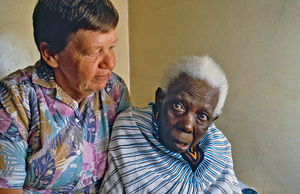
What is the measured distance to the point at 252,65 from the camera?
1024 millimetres

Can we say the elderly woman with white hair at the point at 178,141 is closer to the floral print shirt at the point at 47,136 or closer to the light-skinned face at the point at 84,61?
the floral print shirt at the point at 47,136

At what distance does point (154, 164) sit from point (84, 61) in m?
0.45

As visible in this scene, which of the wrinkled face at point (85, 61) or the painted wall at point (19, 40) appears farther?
the painted wall at point (19, 40)

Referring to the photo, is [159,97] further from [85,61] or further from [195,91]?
[85,61]

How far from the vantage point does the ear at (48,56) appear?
102 cm

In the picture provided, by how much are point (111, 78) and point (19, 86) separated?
38 centimetres

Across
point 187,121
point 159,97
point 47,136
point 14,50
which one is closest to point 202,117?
point 187,121

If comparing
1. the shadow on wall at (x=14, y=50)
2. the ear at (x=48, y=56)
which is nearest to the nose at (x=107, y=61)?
the ear at (x=48, y=56)

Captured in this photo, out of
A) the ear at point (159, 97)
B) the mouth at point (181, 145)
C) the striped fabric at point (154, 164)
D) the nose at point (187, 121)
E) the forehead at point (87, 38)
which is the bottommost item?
the striped fabric at point (154, 164)

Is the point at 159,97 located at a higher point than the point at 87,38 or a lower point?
lower

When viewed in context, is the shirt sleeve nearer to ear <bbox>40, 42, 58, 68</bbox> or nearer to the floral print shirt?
the floral print shirt

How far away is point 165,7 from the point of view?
3.68 ft

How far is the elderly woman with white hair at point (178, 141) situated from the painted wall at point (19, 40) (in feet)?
0.91

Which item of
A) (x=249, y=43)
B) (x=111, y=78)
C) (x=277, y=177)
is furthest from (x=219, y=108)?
(x=111, y=78)
